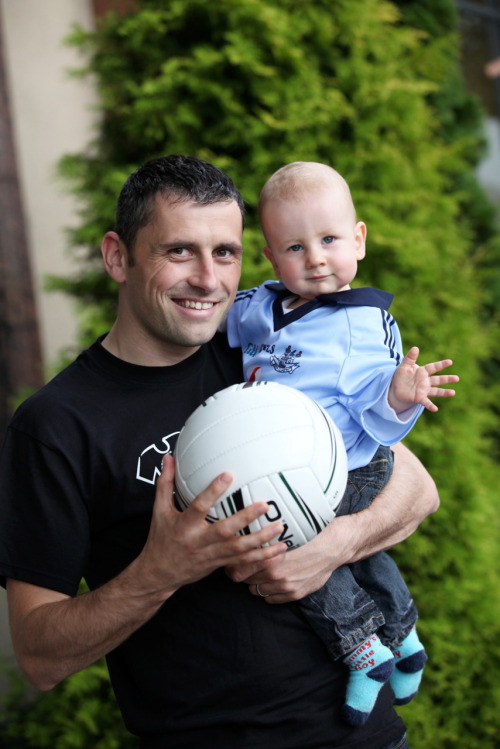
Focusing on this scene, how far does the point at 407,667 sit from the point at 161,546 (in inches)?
47.3

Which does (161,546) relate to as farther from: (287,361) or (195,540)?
(287,361)

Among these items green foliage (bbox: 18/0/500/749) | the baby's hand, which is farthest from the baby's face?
green foliage (bbox: 18/0/500/749)

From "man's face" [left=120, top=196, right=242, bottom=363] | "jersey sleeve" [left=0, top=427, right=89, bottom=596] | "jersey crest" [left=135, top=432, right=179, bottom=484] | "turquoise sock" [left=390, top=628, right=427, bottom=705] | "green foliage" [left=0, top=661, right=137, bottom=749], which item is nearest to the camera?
"jersey sleeve" [left=0, top=427, right=89, bottom=596]

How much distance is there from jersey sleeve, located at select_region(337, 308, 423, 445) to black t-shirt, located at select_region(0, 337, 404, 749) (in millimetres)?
491

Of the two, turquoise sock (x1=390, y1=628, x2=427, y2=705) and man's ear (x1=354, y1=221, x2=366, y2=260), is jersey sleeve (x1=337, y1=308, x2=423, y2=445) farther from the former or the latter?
turquoise sock (x1=390, y1=628, x2=427, y2=705)

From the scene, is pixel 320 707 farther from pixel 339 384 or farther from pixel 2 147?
pixel 2 147

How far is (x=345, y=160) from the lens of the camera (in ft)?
13.4

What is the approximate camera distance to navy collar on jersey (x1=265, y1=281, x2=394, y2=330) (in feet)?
7.20

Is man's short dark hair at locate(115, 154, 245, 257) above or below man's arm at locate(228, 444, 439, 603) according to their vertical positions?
above

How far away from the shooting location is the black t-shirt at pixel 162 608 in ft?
6.32

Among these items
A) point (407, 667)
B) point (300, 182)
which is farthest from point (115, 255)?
point (407, 667)

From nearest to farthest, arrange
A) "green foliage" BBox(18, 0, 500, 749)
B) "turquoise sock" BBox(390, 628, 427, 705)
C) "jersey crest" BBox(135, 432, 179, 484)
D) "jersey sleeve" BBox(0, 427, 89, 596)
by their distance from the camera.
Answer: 1. "jersey sleeve" BBox(0, 427, 89, 596)
2. "jersey crest" BBox(135, 432, 179, 484)
3. "turquoise sock" BBox(390, 628, 427, 705)
4. "green foliage" BBox(18, 0, 500, 749)

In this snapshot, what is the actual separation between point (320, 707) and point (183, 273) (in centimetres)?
121

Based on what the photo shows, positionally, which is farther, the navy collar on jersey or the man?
the navy collar on jersey
